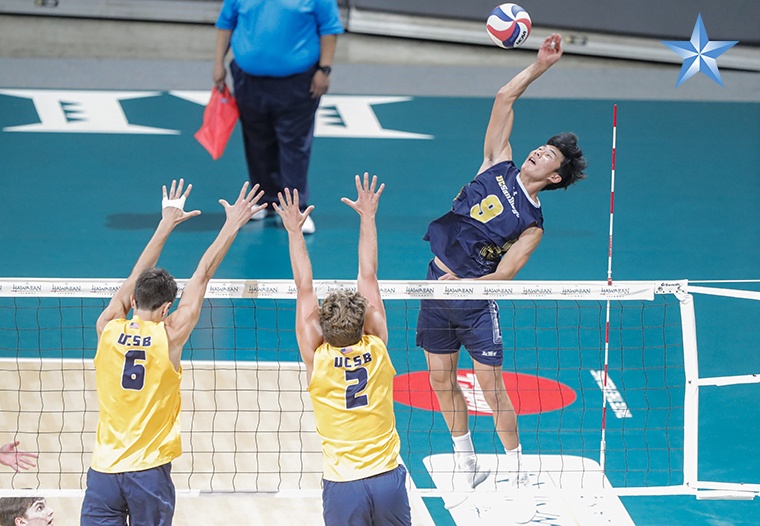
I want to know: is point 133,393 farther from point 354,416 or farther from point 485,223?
point 485,223

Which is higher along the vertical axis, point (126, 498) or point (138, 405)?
point (138, 405)

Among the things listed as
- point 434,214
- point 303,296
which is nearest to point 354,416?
point 303,296

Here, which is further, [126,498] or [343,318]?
[126,498]

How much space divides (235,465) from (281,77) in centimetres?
511

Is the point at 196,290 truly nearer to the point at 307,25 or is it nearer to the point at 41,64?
the point at 307,25

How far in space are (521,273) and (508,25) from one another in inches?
145

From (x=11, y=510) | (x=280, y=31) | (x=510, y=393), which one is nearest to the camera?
(x=11, y=510)

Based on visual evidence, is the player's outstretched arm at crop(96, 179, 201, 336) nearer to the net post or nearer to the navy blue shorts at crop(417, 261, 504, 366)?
the navy blue shorts at crop(417, 261, 504, 366)

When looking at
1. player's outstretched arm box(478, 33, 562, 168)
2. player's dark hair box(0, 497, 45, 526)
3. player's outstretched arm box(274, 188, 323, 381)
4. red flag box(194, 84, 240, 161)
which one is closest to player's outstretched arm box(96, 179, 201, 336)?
player's outstretched arm box(274, 188, 323, 381)

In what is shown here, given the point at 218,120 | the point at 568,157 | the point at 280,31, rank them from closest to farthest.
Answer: the point at 568,157
the point at 280,31
the point at 218,120

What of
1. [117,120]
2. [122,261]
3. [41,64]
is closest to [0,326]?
[122,261]

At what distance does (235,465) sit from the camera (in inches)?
311

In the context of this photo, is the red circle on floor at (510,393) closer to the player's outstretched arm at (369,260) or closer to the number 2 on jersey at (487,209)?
the number 2 on jersey at (487,209)

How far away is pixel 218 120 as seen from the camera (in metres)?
12.2
